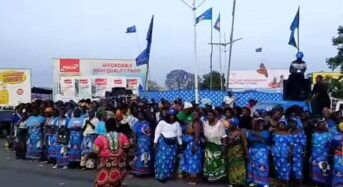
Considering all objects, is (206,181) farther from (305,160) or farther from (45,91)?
(45,91)

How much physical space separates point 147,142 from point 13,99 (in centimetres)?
1863

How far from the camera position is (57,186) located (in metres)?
13.0

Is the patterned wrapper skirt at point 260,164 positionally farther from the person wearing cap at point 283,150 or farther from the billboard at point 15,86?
the billboard at point 15,86

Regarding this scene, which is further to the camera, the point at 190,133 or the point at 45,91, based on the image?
the point at 45,91

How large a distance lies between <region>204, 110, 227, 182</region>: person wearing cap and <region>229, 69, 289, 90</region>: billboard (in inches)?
1386

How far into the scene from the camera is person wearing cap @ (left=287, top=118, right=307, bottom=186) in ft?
39.7

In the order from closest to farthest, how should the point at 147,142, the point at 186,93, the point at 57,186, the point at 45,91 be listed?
the point at 57,186 → the point at 147,142 → the point at 186,93 → the point at 45,91

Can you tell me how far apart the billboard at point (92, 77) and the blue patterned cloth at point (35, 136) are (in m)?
17.9

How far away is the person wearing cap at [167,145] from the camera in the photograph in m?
13.7

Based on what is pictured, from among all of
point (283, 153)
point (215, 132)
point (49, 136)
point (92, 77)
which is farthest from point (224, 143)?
point (92, 77)

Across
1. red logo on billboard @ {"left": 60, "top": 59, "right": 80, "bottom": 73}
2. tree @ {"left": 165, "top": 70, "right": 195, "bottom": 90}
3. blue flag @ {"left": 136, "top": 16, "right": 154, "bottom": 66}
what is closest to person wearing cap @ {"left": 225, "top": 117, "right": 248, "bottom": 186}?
blue flag @ {"left": 136, "top": 16, "right": 154, "bottom": 66}

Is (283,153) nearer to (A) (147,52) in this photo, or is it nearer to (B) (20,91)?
(A) (147,52)

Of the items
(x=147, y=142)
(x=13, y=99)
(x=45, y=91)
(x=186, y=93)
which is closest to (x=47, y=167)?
(x=147, y=142)

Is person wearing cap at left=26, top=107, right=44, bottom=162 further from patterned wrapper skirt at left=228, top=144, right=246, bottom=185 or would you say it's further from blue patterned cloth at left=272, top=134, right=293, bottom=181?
blue patterned cloth at left=272, top=134, right=293, bottom=181
